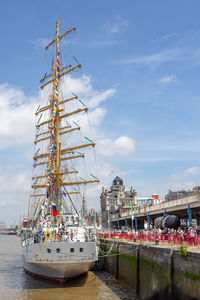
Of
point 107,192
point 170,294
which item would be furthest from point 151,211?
point 107,192

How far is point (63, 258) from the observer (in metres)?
24.5

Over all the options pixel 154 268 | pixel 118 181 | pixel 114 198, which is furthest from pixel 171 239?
pixel 118 181

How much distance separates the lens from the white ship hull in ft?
80.2

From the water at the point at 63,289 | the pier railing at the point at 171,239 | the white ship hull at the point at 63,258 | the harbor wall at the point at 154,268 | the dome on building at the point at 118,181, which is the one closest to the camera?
the harbor wall at the point at 154,268

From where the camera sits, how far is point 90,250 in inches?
989

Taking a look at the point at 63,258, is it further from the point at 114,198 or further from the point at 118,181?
the point at 118,181

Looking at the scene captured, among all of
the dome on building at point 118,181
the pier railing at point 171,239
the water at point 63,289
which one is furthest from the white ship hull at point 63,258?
the dome on building at point 118,181

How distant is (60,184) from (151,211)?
21.8m

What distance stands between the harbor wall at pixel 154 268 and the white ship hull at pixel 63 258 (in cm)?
304

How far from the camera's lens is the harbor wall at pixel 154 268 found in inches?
564

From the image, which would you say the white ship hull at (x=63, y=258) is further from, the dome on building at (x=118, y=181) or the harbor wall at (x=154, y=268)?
the dome on building at (x=118, y=181)

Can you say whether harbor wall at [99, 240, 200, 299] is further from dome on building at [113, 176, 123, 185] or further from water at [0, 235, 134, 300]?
dome on building at [113, 176, 123, 185]

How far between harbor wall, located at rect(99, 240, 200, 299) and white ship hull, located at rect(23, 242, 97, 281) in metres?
3.04

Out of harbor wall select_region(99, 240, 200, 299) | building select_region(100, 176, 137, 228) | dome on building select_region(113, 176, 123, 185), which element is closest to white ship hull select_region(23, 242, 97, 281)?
→ harbor wall select_region(99, 240, 200, 299)
